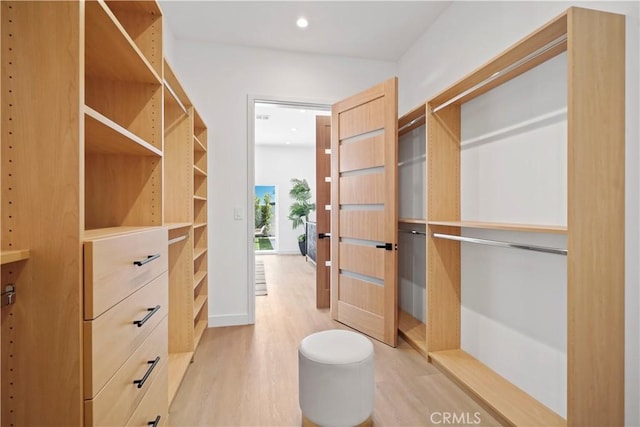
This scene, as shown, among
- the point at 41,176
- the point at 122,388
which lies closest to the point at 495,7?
the point at 41,176

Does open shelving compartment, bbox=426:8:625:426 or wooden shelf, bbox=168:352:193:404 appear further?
wooden shelf, bbox=168:352:193:404

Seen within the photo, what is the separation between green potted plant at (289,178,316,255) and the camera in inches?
319

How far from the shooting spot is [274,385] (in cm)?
211

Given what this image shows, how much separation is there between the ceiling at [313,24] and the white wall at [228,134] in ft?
0.51

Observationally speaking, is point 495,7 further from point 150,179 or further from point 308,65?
point 150,179

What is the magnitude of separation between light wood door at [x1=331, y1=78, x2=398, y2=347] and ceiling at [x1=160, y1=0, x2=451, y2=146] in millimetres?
597

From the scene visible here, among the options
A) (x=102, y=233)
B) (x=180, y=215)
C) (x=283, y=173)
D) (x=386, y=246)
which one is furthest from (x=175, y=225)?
(x=283, y=173)

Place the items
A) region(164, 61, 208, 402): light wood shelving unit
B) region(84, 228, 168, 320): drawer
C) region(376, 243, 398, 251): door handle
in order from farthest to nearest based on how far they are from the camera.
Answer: region(376, 243, 398, 251): door handle, region(164, 61, 208, 402): light wood shelving unit, region(84, 228, 168, 320): drawer

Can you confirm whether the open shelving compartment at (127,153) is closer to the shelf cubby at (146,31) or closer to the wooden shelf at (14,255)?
the shelf cubby at (146,31)

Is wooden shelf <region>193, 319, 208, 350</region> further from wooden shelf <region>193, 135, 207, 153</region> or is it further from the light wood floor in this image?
wooden shelf <region>193, 135, 207, 153</region>

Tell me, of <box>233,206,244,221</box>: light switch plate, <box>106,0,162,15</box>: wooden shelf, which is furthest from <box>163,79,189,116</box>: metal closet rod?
<box>233,206,244,221</box>: light switch plate

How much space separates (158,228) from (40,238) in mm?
615

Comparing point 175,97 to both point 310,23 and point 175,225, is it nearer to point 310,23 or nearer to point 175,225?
point 175,225

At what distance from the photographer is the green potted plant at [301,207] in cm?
811
